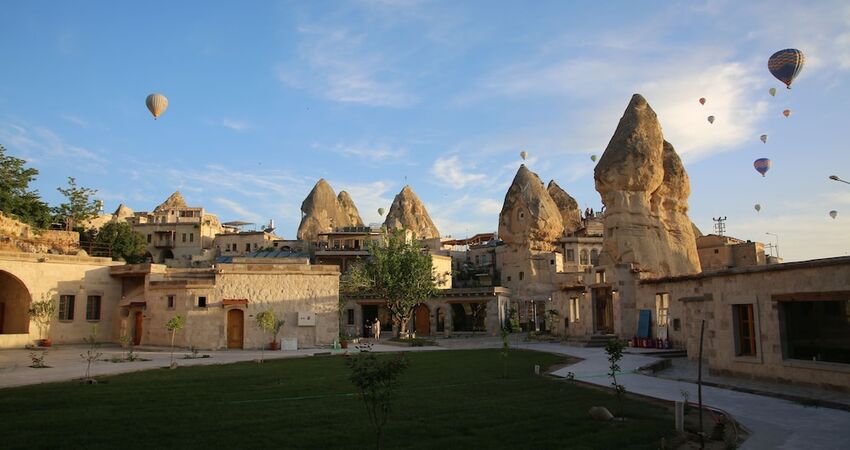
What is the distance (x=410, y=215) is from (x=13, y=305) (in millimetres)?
77102

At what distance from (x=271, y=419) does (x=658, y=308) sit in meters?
22.5

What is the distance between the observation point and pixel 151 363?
23.8 m

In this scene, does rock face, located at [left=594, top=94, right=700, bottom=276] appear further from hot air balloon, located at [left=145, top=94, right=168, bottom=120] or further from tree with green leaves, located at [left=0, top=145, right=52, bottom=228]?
tree with green leaves, located at [left=0, top=145, right=52, bottom=228]

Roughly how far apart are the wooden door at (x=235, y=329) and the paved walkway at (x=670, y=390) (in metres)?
3.23

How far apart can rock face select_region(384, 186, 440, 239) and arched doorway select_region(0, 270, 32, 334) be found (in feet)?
239

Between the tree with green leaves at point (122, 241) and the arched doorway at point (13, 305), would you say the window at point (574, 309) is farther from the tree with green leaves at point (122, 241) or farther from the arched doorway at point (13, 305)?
the tree with green leaves at point (122, 241)

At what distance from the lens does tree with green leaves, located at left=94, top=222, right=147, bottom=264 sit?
59625 millimetres

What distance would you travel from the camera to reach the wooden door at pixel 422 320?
54.1m

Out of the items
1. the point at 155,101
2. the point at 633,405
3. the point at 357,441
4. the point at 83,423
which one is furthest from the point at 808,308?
the point at 155,101

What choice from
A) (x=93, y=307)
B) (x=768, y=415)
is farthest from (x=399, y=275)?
(x=768, y=415)

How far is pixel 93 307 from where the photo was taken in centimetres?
3603

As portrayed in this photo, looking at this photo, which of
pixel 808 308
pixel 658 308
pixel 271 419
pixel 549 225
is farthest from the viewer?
pixel 549 225

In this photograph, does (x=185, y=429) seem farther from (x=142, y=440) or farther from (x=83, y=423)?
(x=83, y=423)

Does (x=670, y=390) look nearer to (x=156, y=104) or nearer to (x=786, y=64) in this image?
(x=786, y=64)
